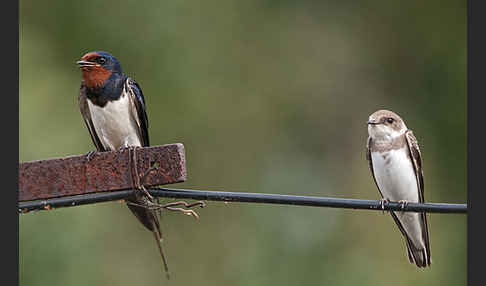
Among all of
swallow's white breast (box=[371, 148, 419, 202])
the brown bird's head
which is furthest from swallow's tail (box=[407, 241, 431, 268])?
the brown bird's head

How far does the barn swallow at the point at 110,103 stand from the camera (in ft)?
14.7

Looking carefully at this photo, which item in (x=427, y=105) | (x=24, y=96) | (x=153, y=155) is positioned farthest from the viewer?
(x=427, y=105)

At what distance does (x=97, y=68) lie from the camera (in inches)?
175

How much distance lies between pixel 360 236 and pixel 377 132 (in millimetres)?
3360

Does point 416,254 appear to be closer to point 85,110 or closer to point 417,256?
point 417,256

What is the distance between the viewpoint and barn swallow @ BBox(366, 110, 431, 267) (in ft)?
15.4

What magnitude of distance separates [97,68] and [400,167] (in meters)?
1.68

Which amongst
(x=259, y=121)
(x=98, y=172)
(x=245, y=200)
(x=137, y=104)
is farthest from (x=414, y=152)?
A: (x=259, y=121)

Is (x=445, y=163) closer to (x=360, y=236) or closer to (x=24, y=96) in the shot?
(x=360, y=236)

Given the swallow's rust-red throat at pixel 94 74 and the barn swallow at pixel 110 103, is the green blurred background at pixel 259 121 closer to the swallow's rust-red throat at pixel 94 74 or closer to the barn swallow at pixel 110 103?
the barn swallow at pixel 110 103

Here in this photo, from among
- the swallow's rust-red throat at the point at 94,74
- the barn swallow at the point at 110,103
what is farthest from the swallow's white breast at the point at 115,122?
the swallow's rust-red throat at the point at 94,74

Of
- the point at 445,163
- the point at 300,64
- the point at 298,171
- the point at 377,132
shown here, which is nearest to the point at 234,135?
the point at 298,171

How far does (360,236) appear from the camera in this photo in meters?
7.94

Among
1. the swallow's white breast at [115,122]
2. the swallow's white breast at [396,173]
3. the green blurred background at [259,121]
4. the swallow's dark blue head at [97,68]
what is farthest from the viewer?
the green blurred background at [259,121]
